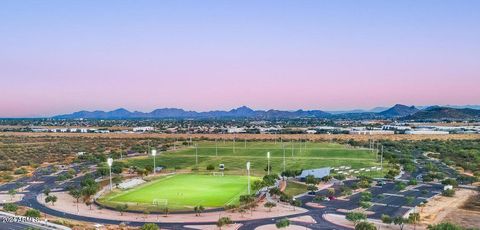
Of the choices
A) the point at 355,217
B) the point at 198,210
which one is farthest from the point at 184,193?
the point at 355,217

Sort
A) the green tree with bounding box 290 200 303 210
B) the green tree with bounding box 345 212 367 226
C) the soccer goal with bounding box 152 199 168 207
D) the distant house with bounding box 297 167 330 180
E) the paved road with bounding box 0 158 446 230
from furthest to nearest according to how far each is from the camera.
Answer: the distant house with bounding box 297 167 330 180 < the soccer goal with bounding box 152 199 168 207 < the green tree with bounding box 290 200 303 210 < the paved road with bounding box 0 158 446 230 < the green tree with bounding box 345 212 367 226

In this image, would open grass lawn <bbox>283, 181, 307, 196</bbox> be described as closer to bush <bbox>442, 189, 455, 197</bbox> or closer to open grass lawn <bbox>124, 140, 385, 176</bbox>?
open grass lawn <bbox>124, 140, 385, 176</bbox>

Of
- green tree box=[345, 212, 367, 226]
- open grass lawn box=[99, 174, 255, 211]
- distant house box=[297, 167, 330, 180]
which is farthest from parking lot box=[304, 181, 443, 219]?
open grass lawn box=[99, 174, 255, 211]

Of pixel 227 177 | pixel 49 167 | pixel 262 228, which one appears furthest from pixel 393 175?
pixel 49 167

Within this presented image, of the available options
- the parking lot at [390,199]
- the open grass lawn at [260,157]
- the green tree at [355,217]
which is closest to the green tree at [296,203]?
the parking lot at [390,199]

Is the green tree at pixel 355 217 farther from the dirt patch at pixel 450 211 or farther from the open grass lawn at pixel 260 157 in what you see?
the open grass lawn at pixel 260 157

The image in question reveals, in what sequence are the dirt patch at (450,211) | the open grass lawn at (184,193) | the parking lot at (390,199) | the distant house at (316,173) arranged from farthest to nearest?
the distant house at (316,173)
the open grass lawn at (184,193)
the parking lot at (390,199)
the dirt patch at (450,211)

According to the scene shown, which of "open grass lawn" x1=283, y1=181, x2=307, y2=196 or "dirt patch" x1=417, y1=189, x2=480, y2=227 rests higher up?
"open grass lawn" x1=283, y1=181, x2=307, y2=196
